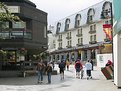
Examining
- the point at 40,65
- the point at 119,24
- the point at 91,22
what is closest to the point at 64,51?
the point at 91,22

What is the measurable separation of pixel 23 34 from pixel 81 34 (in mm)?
49335

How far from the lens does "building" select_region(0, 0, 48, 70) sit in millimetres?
35594

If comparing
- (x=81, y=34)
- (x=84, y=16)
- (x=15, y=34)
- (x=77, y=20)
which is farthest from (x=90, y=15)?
(x=15, y=34)

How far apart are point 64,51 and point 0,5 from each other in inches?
3214

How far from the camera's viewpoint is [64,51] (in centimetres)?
9294

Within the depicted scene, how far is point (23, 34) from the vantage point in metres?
36.0

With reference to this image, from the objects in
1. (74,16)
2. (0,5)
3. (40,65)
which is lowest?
(40,65)

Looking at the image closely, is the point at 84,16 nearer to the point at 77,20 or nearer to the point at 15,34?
the point at 77,20

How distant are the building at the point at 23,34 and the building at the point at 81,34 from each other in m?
28.2

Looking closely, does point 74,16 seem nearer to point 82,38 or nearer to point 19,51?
point 82,38

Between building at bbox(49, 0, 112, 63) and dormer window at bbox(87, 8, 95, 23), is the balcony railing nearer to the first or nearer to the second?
building at bbox(49, 0, 112, 63)

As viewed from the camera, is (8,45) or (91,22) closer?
(8,45)

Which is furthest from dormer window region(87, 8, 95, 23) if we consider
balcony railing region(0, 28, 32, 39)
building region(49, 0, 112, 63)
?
balcony railing region(0, 28, 32, 39)

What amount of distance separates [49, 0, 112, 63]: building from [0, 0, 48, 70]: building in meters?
28.2
